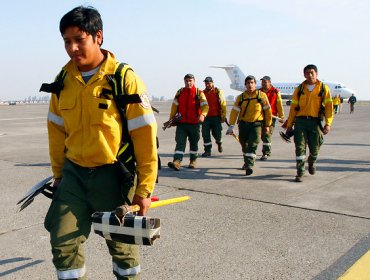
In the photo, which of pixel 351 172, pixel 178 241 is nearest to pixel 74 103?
pixel 178 241

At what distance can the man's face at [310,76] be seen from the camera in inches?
289

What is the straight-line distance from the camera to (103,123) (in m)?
2.58

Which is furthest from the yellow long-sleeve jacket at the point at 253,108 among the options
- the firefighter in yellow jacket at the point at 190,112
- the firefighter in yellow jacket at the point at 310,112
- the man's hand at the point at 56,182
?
the man's hand at the point at 56,182

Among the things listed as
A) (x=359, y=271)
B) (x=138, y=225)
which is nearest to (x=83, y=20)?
(x=138, y=225)

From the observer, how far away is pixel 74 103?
2646 mm

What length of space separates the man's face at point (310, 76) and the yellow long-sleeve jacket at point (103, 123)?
207 inches

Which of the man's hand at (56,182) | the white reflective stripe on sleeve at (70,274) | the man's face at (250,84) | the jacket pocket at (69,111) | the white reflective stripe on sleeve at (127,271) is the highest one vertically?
the man's face at (250,84)

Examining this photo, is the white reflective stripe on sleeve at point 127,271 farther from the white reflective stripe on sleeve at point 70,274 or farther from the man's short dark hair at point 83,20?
the man's short dark hair at point 83,20

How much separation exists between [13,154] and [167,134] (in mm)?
6977

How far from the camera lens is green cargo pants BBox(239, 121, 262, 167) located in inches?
318

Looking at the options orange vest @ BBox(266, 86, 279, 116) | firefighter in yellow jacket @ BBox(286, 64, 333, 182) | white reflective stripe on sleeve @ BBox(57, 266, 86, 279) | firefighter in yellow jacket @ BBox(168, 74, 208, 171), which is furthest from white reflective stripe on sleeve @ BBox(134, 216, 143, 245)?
orange vest @ BBox(266, 86, 279, 116)

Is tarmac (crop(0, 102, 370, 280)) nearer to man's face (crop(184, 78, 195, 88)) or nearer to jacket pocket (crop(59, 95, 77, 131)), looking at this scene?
jacket pocket (crop(59, 95, 77, 131))

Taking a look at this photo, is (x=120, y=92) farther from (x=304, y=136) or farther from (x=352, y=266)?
(x=304, y=136)

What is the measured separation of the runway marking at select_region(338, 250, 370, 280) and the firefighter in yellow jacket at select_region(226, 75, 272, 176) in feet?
13.9
